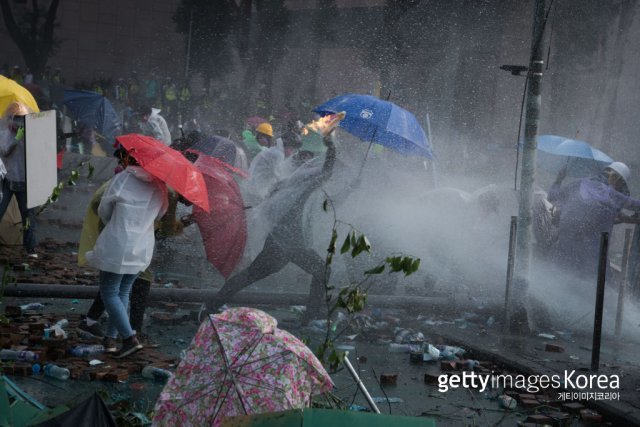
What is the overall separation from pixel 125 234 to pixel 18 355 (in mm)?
1110

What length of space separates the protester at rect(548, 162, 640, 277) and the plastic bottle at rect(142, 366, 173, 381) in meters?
5.13

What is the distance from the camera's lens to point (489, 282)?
10219 mm

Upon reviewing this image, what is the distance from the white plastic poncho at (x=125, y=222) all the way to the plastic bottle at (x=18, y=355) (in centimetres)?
75

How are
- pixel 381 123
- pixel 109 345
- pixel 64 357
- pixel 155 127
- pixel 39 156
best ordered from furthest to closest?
pixel 155 127, pixel 381 123, pixel 39 156, pixel 109 345, pixel 64 357

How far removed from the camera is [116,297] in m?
6.35

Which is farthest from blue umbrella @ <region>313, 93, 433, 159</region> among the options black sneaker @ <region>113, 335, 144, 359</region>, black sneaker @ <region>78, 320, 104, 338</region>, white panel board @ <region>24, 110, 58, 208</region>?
black sneaker @ <region>113, 335, 144, 359</region>

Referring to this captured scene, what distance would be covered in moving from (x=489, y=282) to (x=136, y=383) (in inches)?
211

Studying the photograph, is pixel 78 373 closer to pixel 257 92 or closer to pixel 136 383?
pixel 136 383

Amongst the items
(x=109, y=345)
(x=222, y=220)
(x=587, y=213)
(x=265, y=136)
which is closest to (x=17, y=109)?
(x=222, y=220)

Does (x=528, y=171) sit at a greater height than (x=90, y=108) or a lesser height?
lesser

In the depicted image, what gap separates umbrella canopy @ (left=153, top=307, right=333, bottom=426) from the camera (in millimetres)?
3648

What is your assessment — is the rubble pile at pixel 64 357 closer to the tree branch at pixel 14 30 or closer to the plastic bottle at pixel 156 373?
the plastic bottle at pixel 156 373

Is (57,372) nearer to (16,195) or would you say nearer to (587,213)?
(16,195)

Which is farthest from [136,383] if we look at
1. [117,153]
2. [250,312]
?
[250,312]
